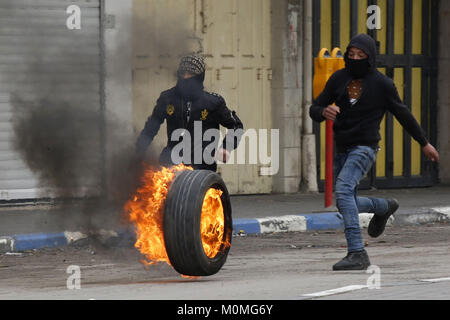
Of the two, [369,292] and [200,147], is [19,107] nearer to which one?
[200,147]

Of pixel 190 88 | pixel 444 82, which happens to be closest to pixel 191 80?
pixel 190 88

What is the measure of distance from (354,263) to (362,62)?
1.50 meters

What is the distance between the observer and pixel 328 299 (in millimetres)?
7328

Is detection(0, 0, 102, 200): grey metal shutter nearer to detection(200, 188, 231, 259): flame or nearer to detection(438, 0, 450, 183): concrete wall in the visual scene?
detection(200, 188, 231, 259): flame

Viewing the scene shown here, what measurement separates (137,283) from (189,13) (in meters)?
6.78

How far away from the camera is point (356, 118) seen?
9.24 meters

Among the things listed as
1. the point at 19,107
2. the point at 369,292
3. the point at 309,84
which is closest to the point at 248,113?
the point at 309,84

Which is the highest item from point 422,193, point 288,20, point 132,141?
point 288,20

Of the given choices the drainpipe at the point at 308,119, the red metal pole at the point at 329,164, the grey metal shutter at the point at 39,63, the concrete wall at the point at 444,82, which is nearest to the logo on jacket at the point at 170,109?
the grey metal shutter at the point at 39,63

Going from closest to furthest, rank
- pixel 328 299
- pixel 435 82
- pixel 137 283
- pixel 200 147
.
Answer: pixel 328 299, pixel 137 283, pixel 200 147, pixel 435 82

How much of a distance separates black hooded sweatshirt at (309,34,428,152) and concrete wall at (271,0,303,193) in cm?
621

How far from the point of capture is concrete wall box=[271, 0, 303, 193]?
1553cm

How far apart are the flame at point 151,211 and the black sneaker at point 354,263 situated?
51.3 inches

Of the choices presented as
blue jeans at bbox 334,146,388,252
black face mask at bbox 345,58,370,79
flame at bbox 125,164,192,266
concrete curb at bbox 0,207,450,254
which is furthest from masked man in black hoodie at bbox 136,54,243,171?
concrete curb at bbox 0,207,450,254
